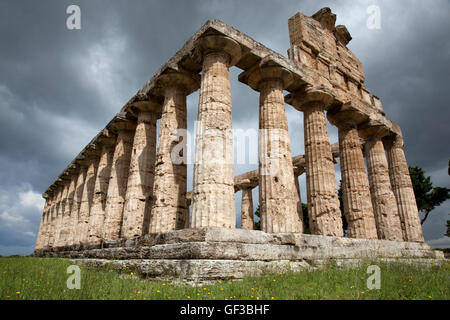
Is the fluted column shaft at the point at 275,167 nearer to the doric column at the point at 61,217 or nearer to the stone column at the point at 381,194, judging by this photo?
the stone column at the point at 381,194

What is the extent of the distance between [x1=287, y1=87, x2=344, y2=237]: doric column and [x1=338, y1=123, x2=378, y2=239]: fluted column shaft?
2057 millimetres

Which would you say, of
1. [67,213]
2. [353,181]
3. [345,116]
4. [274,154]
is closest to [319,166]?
[353,181]

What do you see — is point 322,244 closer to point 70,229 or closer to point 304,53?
point 304,53

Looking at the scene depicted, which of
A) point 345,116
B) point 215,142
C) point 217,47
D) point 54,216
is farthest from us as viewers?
point 54,216

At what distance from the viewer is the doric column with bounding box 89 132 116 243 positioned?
48.9 ft

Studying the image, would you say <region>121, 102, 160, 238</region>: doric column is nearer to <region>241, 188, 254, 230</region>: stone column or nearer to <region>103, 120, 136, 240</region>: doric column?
<region>103, 120, 136, 240</region>: doric column

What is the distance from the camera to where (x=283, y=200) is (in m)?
9.52

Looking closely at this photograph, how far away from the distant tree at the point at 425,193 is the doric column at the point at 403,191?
16976 millimetres

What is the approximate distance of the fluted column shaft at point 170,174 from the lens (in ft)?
32.9

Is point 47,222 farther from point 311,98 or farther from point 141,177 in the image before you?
point 311,98

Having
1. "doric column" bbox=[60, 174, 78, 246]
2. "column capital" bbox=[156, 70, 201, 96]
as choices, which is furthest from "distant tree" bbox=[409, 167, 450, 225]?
"doric column" bbox=[60, 174, 78, 246]

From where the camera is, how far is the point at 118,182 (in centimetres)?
1405

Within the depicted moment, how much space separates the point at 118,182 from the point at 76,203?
28.5 ft

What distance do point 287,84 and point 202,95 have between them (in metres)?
4.33
